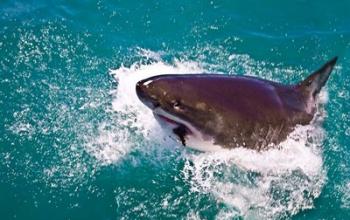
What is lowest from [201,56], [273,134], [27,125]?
[273,134]

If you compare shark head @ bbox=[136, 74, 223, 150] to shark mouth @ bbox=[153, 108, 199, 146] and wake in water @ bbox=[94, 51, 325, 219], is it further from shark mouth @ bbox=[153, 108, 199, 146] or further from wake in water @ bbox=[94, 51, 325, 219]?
wake in water @ bbox=[94, 51, 325, 219]

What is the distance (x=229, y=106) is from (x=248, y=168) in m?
0.86

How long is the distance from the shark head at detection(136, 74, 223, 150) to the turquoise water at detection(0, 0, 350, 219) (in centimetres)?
60

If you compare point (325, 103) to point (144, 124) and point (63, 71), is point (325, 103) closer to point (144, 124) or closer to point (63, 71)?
point (144, 124)

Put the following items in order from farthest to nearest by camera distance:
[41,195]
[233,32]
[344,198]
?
[233,32] → [344,198] → [41,195]

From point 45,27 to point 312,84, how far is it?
141 inches

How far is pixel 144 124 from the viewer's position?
5938 millimetres

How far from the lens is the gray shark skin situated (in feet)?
15.5

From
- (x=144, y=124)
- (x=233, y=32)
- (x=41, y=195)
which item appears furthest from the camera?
(x=233, y=32)

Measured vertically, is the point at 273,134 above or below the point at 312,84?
below

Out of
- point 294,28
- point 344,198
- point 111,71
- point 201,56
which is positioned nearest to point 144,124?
point 111,71

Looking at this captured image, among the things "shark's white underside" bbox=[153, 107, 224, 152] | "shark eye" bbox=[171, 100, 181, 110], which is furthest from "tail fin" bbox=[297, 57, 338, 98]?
"shark eye" bbox=[171, 100, 181, 110]

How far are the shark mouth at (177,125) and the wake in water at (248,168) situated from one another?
1.64 ft

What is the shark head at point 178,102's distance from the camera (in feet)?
15.4
